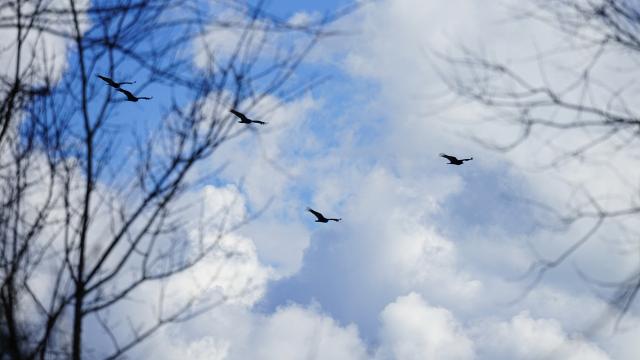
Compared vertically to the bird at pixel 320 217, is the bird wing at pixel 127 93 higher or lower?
higher

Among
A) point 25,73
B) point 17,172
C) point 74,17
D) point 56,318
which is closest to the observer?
point 74,17

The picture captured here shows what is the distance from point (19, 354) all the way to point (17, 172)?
1.22 meters

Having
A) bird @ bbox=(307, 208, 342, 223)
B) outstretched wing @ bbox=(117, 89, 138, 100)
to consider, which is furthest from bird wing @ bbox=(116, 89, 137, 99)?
bird @ bbox=(307, 208, 342, 223)

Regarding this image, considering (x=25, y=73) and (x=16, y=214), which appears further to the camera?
(x=16, y=214)

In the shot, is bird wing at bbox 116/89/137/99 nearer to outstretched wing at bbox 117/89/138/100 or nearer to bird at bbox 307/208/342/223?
outstretched wing at bbox 117/89/138/100

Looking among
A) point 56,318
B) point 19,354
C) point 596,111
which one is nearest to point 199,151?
point 56,318

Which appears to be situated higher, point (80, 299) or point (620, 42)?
point (620, 42)

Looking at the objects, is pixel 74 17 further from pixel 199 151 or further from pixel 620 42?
pixel 620 42

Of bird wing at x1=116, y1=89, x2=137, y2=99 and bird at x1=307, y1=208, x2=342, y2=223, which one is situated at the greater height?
bird wing at x1=116, y1=89, x2=137, y2=99

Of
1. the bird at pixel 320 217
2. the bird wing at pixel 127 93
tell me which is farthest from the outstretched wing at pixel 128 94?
the bird at pixel 320 217

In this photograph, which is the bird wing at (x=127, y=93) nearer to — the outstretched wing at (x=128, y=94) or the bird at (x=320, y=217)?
the outstretched wing at (x=128, y=94)

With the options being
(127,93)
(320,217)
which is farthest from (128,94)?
(320,217)

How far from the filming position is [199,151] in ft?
14.1

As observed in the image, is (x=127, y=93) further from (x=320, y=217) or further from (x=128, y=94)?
(x=320, y=217)
